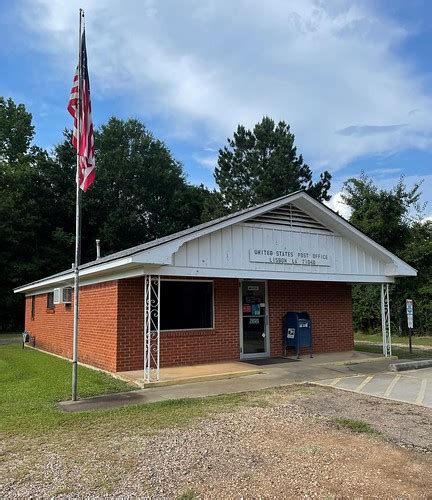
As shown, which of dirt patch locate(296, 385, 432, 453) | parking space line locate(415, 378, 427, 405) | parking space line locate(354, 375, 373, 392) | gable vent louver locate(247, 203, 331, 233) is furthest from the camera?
gable vent louver locate(247, 203, 331, 233)

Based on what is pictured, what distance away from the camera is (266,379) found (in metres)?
10.4

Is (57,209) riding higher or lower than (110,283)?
higher

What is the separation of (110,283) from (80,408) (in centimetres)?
449

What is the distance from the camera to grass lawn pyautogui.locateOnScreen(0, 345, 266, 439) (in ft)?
21.8

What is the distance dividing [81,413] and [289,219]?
7780 mm

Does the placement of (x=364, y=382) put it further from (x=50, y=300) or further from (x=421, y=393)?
(x=50, y=300)

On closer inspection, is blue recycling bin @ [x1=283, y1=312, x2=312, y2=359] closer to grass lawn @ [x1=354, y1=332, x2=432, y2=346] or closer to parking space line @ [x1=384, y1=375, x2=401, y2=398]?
parking space line @ [x1=384, y1=375, x2=401, y2=398]

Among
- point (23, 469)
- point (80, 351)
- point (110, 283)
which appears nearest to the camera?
point (23, 469)

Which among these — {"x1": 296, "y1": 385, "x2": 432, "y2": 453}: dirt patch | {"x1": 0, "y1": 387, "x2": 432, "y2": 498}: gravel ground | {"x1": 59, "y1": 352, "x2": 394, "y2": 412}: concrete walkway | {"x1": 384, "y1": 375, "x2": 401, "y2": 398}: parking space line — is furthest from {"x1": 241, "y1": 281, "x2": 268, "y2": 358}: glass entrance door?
{"x1": 0, "y1": 387, "x2": 432, "y2": 498}: gravel ground

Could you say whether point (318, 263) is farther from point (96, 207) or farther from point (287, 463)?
point (96, 207)

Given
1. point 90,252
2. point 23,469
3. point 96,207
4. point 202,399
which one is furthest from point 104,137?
point 23,469

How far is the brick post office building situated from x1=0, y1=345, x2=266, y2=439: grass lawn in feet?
4.36

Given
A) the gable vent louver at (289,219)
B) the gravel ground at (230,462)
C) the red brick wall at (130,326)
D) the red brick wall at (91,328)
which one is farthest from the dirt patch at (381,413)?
the gable vent louver at (289,219)

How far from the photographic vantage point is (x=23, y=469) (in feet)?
16.4
